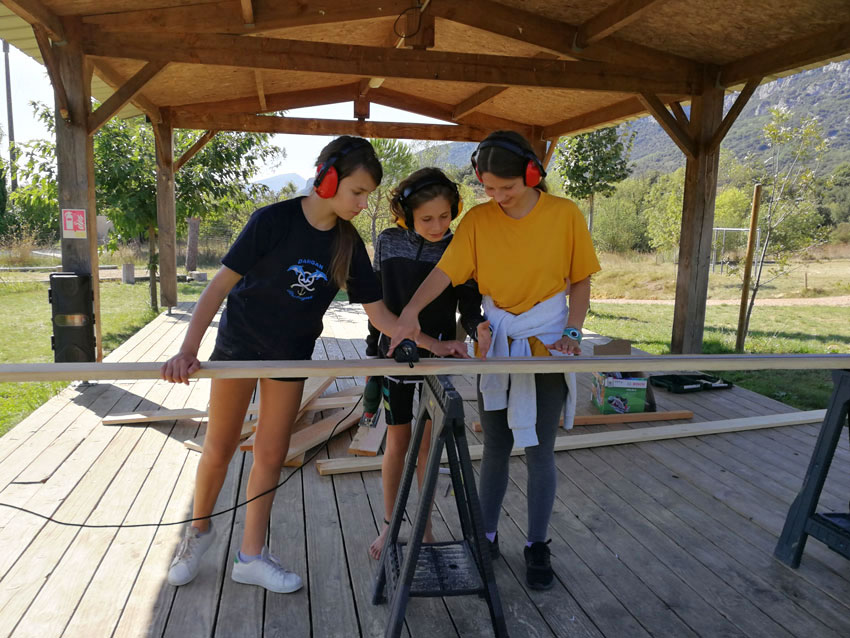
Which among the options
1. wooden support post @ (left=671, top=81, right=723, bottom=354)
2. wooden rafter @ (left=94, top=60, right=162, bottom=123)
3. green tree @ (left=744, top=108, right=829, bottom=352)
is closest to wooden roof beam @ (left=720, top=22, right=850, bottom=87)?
wooden support post @ (left=671, top=81, right=723, bottom=354)

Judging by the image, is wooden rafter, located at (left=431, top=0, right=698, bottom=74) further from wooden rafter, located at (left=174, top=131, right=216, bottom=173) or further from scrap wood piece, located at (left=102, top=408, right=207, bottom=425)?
wooden rafter, located at (left=174, top=131, right=216, bottom=173)

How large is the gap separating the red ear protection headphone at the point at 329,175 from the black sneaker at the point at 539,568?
60.7 inches

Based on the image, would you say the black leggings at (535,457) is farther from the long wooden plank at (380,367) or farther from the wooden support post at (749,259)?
the wooden support post at (749,259)

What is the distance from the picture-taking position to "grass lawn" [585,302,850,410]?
6102mm

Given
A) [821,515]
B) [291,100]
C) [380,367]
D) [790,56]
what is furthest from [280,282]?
[291,100]

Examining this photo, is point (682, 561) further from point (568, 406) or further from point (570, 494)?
point (568, 406)

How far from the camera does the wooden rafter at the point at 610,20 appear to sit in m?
4.61

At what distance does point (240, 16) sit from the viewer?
5246 mm

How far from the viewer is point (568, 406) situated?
7.78 feet

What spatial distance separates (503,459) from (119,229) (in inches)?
390

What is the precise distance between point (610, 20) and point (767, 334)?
664 centimetres

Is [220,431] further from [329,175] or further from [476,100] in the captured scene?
[476,100]

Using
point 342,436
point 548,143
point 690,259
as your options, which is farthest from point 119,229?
point 690,259

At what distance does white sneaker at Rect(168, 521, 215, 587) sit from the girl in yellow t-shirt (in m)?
1.13
